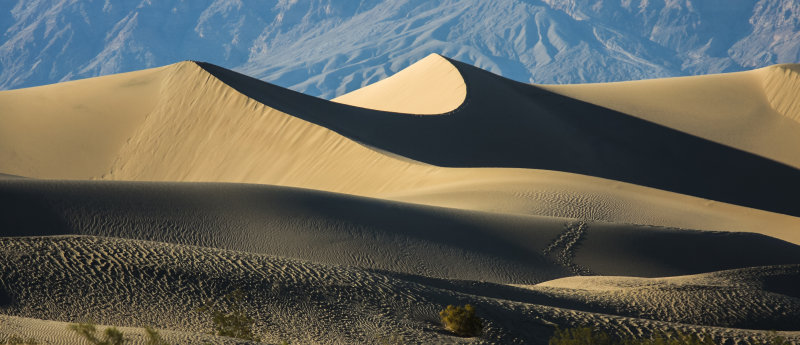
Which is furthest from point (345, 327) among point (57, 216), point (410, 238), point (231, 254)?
point (57, 216)

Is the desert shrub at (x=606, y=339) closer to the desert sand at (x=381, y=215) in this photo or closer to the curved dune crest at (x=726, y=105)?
the desert sand at (x=381, y=215)

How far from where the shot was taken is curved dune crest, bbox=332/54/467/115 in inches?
1633

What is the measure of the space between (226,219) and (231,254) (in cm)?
524

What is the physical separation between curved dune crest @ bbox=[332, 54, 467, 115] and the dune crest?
17053 mm

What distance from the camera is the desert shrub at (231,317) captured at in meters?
8.86

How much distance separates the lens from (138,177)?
3067 centimetres

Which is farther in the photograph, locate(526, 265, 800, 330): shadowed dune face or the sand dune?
locate(526, 265, 800, 330): shadowed dune face

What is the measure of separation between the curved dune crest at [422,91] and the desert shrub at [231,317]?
29.1 m

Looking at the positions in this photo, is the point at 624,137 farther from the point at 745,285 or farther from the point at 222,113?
the point at 745,285

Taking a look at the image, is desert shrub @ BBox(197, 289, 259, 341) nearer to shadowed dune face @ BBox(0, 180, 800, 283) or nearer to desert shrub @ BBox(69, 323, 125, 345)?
desert shrub @ BBox(69, 323, 125, 345)

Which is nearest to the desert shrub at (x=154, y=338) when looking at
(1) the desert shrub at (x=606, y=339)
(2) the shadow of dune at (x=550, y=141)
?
(1) the desert shrub at (x=606, y=339)

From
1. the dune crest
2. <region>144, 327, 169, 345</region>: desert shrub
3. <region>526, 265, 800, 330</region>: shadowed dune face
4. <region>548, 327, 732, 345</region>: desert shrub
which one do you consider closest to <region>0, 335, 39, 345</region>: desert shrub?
<region>144, 327, 169, 345</region>: desert shrub

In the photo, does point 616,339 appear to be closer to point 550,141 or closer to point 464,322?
point 464,322

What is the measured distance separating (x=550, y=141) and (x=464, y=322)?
29142 mm
